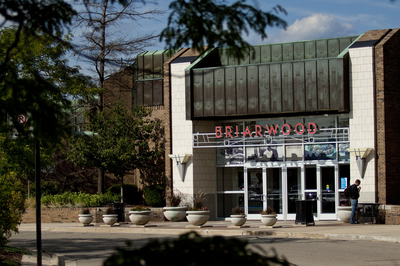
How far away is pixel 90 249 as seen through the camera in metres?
14.1

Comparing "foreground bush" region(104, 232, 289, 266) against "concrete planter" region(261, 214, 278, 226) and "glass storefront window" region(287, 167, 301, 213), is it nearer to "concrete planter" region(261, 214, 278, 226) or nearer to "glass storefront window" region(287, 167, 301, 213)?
"concrete planter" region(261, 214, 278, 226)

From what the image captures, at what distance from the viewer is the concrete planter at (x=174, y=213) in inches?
901

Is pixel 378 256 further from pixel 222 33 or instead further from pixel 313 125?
pixel 313 125

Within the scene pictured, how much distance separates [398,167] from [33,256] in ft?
51.8

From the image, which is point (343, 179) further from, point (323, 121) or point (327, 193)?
point (323, 121)

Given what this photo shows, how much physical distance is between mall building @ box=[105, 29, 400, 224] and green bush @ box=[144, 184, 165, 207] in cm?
173

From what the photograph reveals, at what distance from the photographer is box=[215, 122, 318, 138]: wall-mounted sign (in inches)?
906

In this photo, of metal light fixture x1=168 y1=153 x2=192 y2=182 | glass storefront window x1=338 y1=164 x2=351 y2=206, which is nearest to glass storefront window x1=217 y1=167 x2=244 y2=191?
metal light fixture x1=168 y1=153 x2=192 y2=182

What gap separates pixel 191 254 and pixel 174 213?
18.8 meters

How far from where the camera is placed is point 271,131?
76.3ft

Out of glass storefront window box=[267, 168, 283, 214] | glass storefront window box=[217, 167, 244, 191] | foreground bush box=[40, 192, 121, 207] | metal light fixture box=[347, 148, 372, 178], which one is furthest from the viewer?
glass storefront window box=[217, 167, 244, 191]

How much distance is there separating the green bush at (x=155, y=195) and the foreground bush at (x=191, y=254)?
2190 cm

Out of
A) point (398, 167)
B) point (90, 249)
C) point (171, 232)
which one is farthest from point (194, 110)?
point (90, 249)

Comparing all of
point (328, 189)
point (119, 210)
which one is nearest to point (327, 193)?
point (328, 189)
